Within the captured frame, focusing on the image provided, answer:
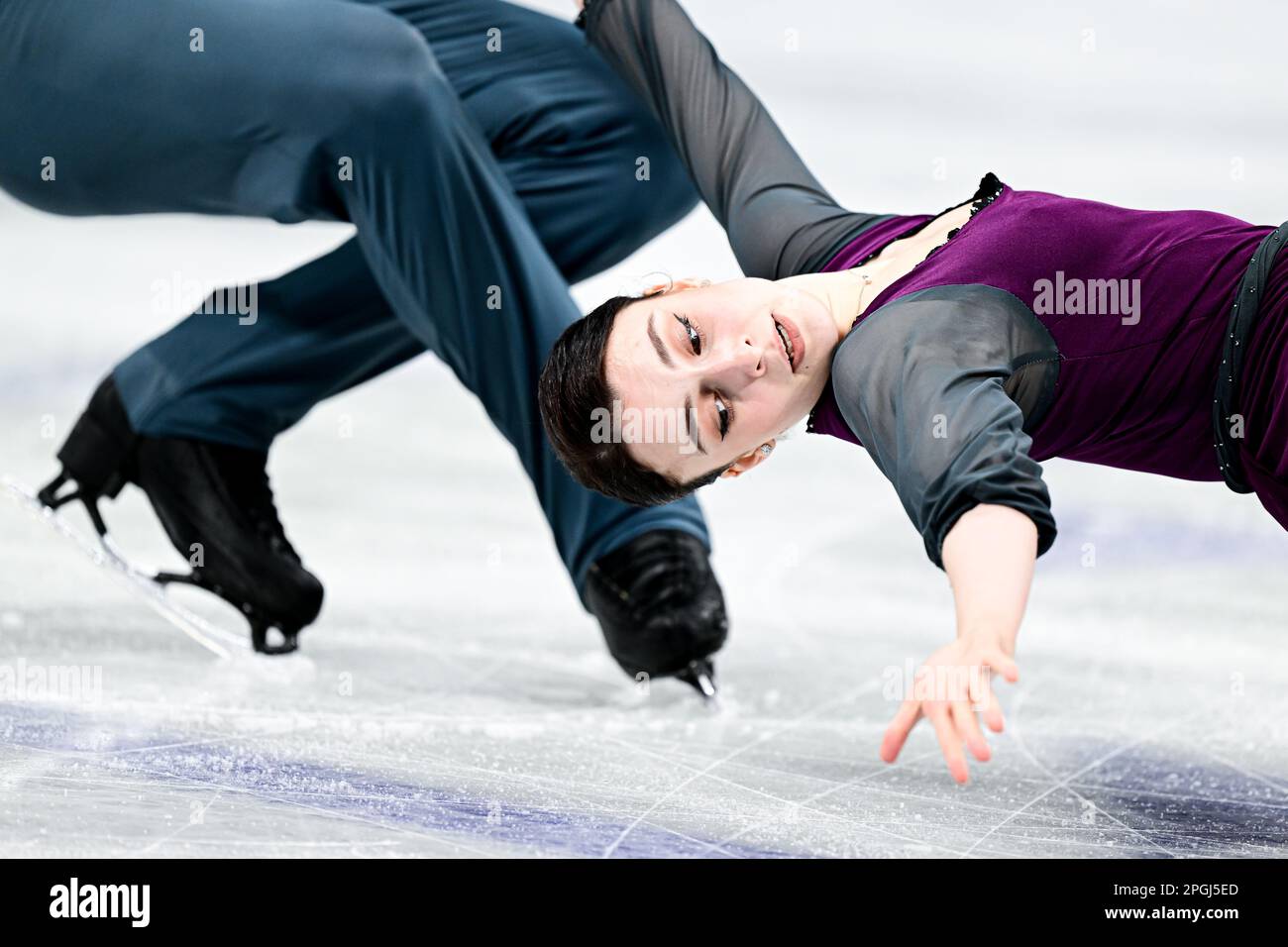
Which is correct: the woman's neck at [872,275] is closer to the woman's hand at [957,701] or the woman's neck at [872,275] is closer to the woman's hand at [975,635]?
the woman's hand at [975,635]

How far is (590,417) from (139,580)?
51.1 inches

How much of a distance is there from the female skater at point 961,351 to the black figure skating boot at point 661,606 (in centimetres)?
47

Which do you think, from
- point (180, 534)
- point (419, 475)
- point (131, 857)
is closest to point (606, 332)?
point (131, 857)

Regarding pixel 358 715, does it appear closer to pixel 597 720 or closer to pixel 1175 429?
pixel 597 720

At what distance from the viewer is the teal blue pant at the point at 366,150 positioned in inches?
107

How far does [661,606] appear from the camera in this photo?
110 inches

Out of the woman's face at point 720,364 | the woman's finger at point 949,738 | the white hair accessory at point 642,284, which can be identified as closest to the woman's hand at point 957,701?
the woman's finger at point 949,738

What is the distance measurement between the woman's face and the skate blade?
1271 millimetres

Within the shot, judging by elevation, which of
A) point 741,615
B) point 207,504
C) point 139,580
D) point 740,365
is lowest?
point 741,615

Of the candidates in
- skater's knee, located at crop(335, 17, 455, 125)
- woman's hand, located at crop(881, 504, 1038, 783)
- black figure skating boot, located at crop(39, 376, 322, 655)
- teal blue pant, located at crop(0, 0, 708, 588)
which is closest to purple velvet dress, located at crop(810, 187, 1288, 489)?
woman's hand, located at crop(881, 504, 1038, 783)

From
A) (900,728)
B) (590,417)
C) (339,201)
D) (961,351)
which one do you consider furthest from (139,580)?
(900,728)

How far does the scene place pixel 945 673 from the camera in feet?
4.89

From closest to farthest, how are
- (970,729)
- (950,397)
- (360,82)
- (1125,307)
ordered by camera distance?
(970,729) → (950,397) → (1125,307) → (360,82)

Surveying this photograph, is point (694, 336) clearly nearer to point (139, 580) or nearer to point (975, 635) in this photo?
point (975, 635)
